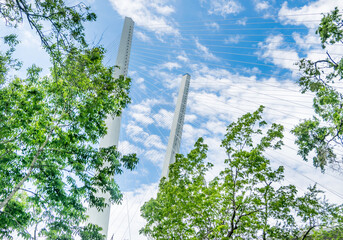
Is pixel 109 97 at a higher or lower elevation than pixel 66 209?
higher

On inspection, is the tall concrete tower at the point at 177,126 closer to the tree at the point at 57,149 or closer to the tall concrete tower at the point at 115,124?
the tall concrete tower at the point at 115,124

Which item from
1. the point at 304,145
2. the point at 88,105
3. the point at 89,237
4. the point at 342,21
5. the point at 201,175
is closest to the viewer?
the point at 342,21

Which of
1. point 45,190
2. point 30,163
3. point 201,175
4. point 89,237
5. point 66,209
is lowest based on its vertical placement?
point 89,237

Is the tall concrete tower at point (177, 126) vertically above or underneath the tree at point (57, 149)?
above

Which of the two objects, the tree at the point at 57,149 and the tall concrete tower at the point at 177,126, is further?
the tall concrete tower at the point at 177,126

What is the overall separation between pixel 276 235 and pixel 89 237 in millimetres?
6034

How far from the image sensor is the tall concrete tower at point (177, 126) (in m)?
14.2

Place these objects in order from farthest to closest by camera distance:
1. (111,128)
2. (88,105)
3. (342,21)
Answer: (111,128) → (88,105) → (342,21)

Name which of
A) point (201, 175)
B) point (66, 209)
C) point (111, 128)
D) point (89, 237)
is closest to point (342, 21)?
point (201, 175)

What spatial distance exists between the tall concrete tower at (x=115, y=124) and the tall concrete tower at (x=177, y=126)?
3240 millimetres

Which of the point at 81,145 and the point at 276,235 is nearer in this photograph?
the point at 81,145

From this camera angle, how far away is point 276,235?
7.91m

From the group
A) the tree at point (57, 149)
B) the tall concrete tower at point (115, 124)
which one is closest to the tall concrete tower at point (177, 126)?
the tall concrete tower at point (115, 124)

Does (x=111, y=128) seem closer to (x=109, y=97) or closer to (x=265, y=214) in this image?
(x=109, y=97)
